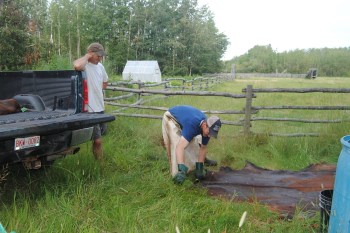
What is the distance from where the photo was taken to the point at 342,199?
2.11 meters

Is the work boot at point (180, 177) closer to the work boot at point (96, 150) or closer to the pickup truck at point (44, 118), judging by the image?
the pickup truck at point (44, 118)

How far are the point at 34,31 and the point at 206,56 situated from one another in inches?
1610

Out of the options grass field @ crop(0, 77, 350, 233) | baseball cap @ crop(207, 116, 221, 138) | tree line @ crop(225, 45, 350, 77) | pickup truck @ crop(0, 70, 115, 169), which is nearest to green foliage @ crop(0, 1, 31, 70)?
grass field @ crop(0, 77, 350, 233)

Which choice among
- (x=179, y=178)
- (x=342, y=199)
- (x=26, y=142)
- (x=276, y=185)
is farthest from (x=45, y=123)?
(x=276, y=185)

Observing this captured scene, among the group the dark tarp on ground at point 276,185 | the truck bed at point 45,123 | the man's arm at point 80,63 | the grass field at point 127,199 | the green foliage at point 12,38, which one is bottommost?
the dark tarp on ground at point 276,185

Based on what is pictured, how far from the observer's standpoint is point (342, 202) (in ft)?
6.91

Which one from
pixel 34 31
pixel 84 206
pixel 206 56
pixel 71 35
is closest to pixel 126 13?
pixel 71 35

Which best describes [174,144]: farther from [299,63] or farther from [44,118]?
[299,63]

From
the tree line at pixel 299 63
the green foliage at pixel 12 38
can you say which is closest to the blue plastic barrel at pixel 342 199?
the green foliage at pixel 12 38

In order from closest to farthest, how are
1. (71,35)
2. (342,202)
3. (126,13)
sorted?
(342,202)
(71,35)
(126,13)

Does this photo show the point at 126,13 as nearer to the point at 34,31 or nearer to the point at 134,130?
the point at 34,31

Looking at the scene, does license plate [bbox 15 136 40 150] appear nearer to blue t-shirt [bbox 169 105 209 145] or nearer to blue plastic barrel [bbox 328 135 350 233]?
blue t-shirt [bbox 169 105 209 145]

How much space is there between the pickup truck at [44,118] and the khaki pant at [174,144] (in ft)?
2.67

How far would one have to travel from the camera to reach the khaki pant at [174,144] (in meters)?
3.79
